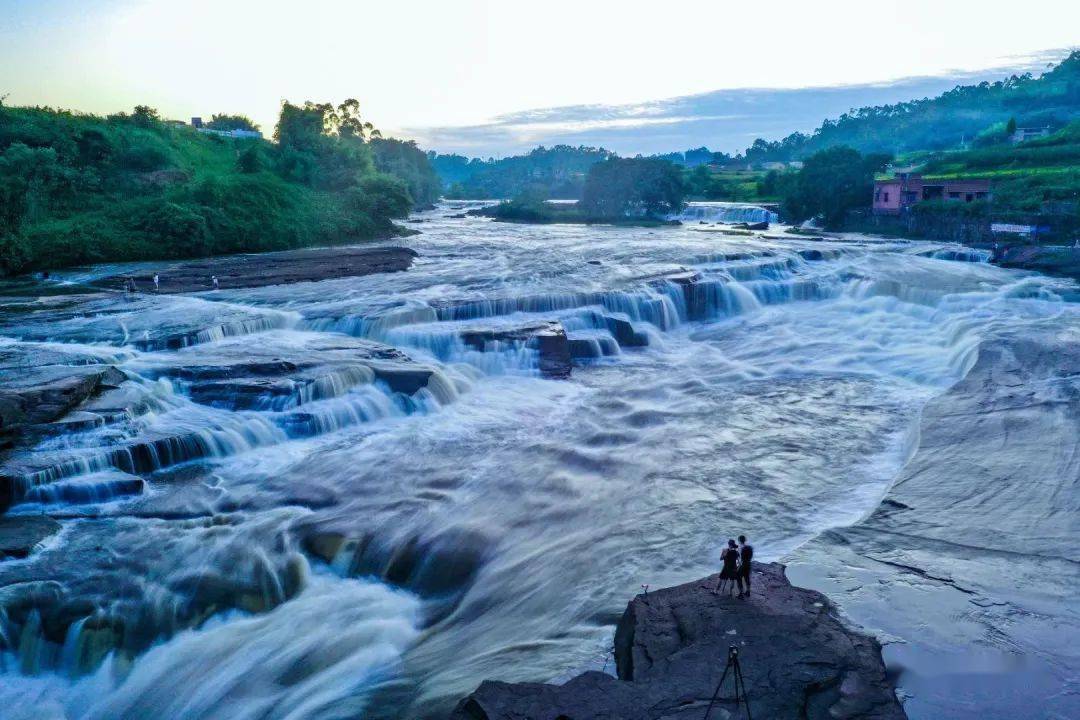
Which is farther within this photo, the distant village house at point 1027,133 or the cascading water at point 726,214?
the distant village house at point 1027,133

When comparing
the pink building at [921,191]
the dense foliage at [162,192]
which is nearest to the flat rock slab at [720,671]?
the dense foliage at [162,192]

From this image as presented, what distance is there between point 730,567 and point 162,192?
48523mm

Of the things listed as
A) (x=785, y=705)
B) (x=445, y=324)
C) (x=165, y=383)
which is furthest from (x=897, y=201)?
(x=785, y=705)

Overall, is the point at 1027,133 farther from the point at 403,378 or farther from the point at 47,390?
the point at 47,390

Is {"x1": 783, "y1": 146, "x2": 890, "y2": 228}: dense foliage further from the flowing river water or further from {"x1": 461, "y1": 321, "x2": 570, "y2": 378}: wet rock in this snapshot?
{"x1": 461, "y1": 321, "x2": 570, "y2": 378}: wet rock

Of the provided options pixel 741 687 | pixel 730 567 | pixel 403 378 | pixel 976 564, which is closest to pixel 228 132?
pixel 403 378

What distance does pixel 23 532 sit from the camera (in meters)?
12.4

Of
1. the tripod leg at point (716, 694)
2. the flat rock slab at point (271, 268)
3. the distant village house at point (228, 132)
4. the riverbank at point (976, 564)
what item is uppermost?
the distant village house at point (228, 132)

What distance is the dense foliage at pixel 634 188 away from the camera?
6950 cm

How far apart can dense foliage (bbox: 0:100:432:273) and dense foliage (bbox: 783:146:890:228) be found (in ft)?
99.7

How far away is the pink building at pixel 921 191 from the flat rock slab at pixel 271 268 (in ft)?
111

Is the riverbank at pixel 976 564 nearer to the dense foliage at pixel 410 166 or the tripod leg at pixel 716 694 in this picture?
the tripod leg at pixel 716 694

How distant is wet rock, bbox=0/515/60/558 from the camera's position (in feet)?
38.8

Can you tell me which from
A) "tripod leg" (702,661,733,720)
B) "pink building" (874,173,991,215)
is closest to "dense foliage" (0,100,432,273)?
"pink building" (874,173,991,215)
